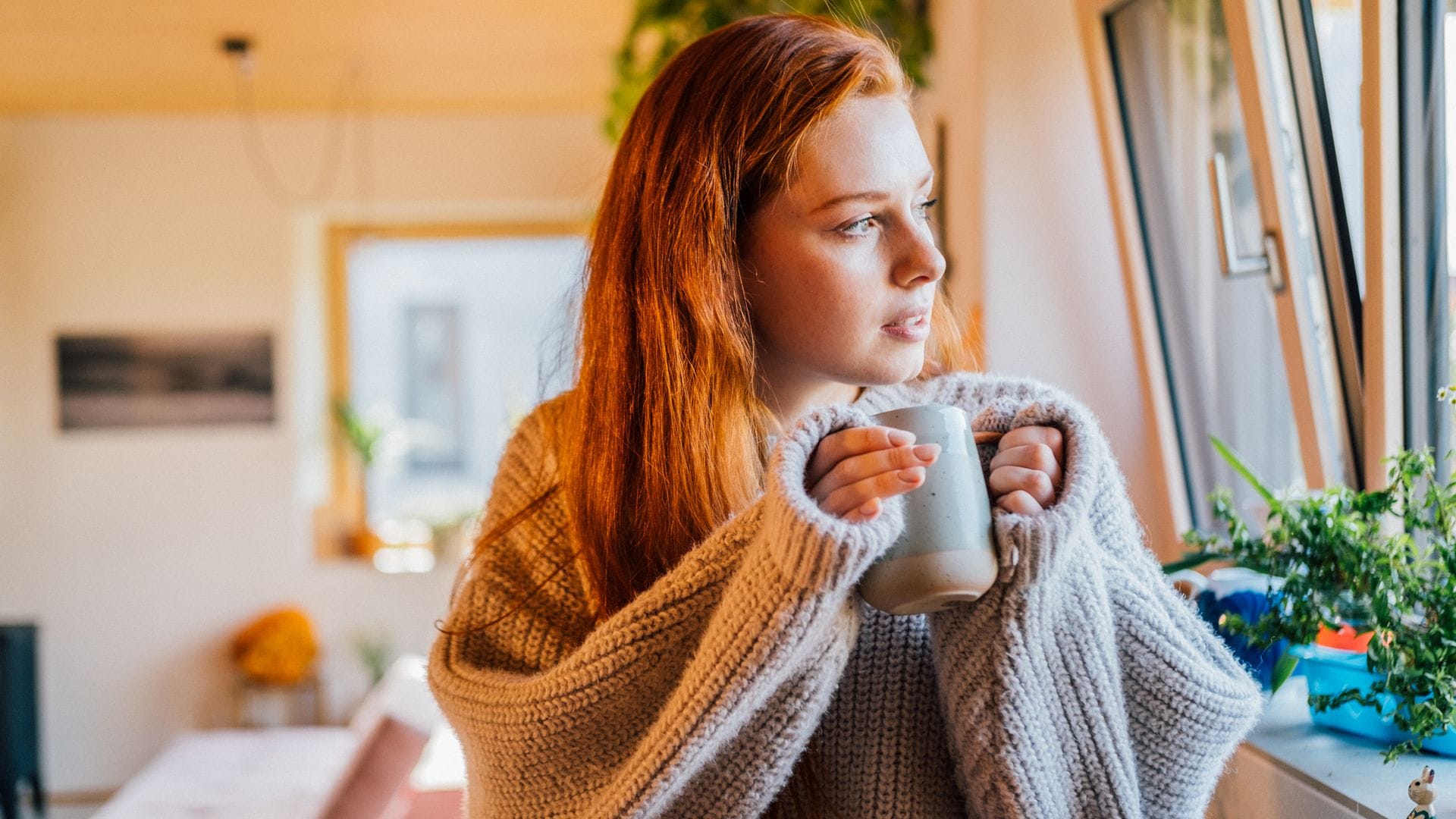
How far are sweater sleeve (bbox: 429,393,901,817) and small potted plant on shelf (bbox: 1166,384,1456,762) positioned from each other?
49 centimetres

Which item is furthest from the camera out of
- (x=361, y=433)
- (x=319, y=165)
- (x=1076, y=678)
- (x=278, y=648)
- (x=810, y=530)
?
(x=361, y=433)

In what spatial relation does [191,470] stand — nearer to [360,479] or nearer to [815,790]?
[360,479]

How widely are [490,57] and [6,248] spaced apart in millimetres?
2178

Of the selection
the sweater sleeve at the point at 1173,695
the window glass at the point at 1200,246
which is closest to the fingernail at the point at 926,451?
the sweater sleeve at the point at 1173,695

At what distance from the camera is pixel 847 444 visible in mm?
710

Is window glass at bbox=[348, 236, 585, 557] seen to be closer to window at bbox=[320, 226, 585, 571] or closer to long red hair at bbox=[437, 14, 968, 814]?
window at bbox=[320, 226, 585, 571]

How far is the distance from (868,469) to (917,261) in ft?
0.84

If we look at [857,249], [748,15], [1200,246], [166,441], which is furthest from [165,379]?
[857,249]

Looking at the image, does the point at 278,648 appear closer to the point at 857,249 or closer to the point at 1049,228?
the point at 1049,228

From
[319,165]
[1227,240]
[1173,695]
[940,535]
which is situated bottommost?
[1173,695]

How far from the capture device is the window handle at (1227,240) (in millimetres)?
1447

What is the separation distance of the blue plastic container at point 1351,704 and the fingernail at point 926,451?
0.53 meters

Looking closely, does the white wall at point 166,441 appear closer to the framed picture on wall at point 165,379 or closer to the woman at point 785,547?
the framed picture on wall at point 165,379

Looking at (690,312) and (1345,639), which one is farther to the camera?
(1345,639)
